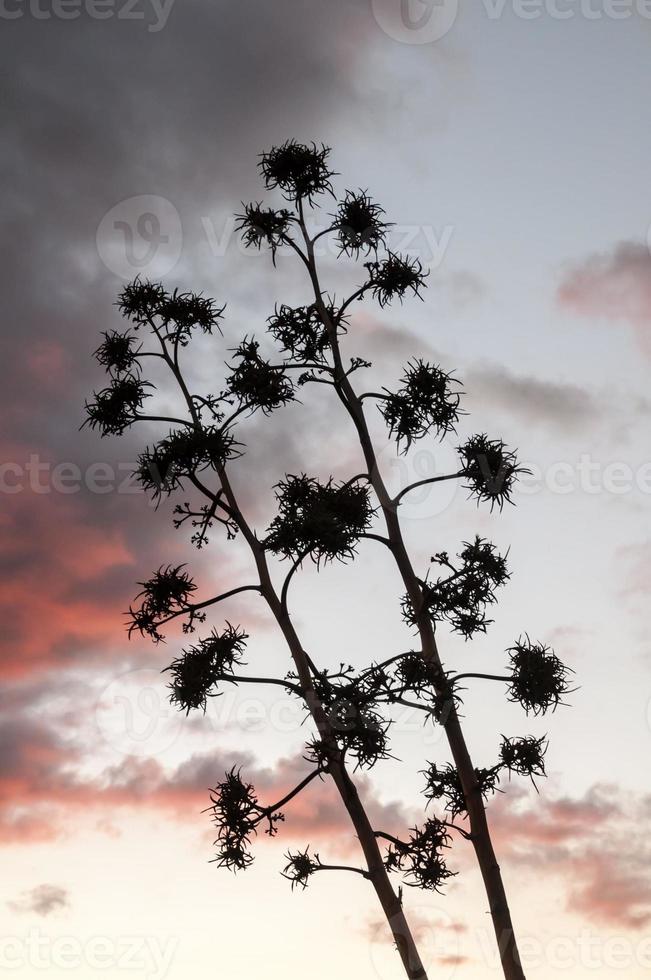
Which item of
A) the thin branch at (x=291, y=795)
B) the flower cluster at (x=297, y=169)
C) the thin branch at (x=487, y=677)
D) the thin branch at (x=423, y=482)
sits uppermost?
the flower cluster at (x=297, y=169)

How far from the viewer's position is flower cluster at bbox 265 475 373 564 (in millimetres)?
14266

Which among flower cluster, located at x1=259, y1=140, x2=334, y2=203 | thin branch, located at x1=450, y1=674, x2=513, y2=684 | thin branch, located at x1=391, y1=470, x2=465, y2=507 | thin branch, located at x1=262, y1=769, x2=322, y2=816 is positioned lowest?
thin branch, located at x1=262, y1=769, x2=322, y2=816

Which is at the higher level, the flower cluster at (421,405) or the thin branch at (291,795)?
the flower cluster at (421,405)

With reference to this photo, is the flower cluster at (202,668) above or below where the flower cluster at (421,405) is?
below

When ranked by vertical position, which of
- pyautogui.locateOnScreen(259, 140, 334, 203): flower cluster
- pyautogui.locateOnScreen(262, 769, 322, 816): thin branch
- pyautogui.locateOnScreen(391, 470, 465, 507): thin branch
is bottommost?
pyautogui.locateOnScreen(262, 769, 322, 816): thin branch

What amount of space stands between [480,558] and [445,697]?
7.78ft

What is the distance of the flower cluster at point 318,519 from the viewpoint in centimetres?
1427

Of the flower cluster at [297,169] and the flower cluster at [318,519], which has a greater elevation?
the flower cluster at [297,169]

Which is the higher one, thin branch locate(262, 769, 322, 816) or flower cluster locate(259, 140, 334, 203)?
flower cluster locate(259, 140, 334, 203)

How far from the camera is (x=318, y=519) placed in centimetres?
1421

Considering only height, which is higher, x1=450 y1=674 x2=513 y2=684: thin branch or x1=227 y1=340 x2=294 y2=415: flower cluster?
x1=227 y1=340 x2=294 y2=415: flower cluster

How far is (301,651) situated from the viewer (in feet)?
46.9

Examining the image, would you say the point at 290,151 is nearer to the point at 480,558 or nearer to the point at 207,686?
the point at 480,558

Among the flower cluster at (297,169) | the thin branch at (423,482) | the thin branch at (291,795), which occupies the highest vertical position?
the flower cluster at (297,169)
